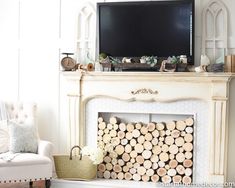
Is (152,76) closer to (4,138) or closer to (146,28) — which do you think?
(146,28)

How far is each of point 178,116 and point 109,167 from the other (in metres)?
0.93

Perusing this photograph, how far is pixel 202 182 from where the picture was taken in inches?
178

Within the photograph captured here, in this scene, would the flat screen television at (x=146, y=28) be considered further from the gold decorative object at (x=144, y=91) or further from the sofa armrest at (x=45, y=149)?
the sofa armrest at (x=45, y=149)

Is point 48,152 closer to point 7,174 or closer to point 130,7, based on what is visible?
point 7,174

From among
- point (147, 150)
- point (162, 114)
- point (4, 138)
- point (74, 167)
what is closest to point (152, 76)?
point (162, 114)

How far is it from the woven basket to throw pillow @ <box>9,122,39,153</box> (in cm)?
33

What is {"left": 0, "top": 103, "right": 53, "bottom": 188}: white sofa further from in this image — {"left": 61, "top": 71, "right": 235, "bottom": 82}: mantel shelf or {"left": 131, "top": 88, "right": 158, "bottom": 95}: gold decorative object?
{"left": 131, "top": 88, "right": 158, "bottom": 95}: gold decorative object

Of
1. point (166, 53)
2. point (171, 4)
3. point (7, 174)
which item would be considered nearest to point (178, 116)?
point (166, 53)

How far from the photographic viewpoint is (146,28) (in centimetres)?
460

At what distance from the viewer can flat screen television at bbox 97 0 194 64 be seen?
4.48 meters

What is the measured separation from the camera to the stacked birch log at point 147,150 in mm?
4551

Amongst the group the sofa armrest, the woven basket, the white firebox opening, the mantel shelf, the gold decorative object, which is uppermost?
the mantel shelf

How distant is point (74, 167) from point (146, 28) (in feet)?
5.48

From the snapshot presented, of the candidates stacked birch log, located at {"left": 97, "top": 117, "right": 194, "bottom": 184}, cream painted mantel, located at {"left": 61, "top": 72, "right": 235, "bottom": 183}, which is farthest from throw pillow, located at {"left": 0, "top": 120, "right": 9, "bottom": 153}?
stacked birch log, located at {"left": 97, "top": 117, "right": 194, "bottom": 184}
